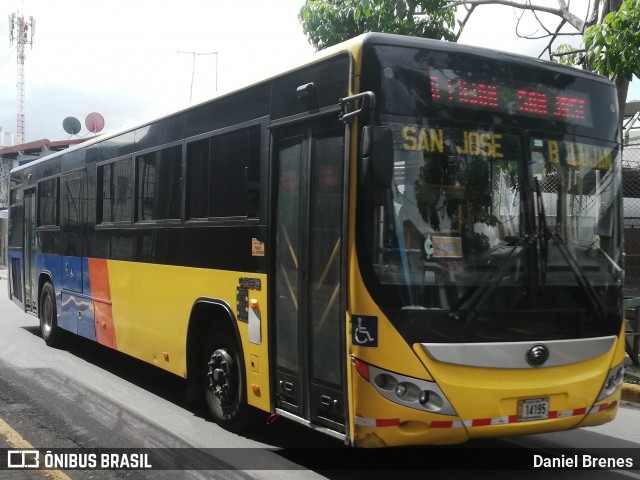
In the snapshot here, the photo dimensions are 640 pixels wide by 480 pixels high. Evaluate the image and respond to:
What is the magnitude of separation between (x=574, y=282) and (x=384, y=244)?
1.46 m

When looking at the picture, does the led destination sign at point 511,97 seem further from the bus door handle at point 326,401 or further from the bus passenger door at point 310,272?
the bus door handle at point 326,401

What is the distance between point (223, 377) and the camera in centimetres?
646

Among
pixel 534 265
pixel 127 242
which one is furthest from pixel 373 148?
pixel 127 242

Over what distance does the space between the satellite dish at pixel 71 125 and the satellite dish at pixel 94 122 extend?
4.64 metres

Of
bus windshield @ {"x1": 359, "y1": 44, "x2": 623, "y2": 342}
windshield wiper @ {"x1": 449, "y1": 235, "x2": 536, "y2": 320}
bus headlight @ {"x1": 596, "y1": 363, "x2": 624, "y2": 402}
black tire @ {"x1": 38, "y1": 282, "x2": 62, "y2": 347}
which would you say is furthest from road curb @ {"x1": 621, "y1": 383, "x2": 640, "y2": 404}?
black tire @ {"x1": 38, "y1": 282, "x2": 62, "y2": 347}

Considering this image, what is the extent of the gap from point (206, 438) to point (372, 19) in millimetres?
6483

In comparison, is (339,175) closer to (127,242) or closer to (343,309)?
(343,309)

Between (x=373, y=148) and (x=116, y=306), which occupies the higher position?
(x=373, y=148)

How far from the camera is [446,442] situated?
4.60 m

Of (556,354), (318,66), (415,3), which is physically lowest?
(556,354)

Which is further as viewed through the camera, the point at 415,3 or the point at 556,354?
the point at 415,3

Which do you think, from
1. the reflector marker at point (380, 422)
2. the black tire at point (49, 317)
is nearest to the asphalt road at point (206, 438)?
the reflector marker at point (380, 422)

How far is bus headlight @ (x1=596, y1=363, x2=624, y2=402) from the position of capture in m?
5.12

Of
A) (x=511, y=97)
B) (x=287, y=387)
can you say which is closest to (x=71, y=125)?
(x=287, y=387)
